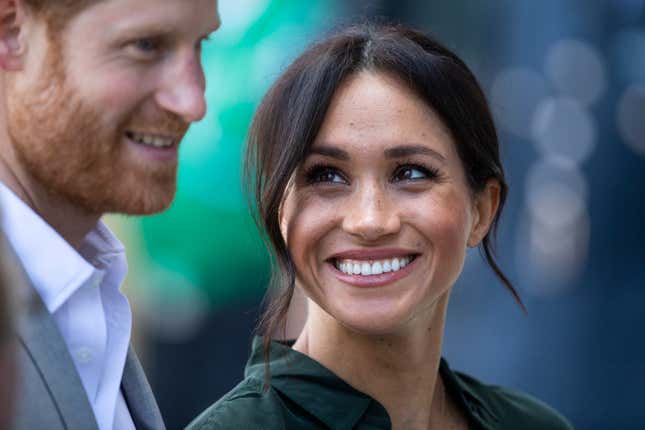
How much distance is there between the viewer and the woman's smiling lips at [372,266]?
7.71 feet

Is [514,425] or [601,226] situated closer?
[514,425]

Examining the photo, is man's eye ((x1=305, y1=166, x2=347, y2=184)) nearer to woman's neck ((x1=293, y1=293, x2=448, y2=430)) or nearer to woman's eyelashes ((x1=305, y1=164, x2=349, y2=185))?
woman's eyelashes ((x1=305, y1=164, x2=349, y2=185))

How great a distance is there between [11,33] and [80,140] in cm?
23

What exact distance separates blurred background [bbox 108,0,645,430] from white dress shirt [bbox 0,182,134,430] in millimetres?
3640

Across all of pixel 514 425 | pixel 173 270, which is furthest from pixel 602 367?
pixel 514 425

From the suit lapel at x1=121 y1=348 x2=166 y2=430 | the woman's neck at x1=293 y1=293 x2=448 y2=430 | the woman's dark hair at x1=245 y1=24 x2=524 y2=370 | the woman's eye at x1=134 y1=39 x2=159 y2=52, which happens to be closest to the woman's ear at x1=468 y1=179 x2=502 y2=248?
the woman's dark hair at x1=245 y1=24 x2=524 y2=370

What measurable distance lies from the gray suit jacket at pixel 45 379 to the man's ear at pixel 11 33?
382 mm

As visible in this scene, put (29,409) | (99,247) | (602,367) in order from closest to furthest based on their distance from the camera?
(29,409), (99,247), (602,367)

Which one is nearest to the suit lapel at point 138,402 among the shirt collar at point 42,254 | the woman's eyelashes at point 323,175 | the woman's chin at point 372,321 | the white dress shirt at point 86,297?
the white dress shirt at point 86,297

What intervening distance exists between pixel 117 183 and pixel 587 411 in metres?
4.43

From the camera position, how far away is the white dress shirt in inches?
69.6

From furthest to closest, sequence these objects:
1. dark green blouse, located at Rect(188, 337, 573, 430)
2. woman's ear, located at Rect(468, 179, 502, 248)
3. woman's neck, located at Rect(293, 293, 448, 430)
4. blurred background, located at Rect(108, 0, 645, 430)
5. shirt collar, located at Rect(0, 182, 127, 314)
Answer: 1. blurred background, located at Rect(108, 0, 645, 430)
2. woman's ear, located at Rect(468, 179, 502, 248)
3. woman's neck, located at Rect(293, 293, 448, 430)
4. dark green blouse, located at Rect(188, 337, 573, 430)
5. shirt collar, located at Rect(0, 182, 127, 314)

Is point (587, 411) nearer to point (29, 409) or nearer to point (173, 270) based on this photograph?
point (173, 270)

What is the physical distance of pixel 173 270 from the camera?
5.86 meters
